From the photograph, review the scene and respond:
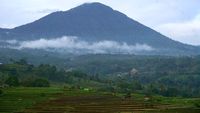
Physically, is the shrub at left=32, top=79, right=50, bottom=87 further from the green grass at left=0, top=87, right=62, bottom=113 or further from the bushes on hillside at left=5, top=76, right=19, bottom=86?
the green grass at left=0, top=87, right=62, bottom=113

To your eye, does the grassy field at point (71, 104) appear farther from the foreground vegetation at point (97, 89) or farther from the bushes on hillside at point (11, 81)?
the bushes on hillside at point (11, 81)

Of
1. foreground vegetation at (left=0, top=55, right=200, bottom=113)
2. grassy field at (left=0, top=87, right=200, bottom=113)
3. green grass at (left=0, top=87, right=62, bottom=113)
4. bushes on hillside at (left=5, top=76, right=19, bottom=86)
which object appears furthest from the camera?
bushes on hillside at (left=5, top=76, right=19, bottom=86)

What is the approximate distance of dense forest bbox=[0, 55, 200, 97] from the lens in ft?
276

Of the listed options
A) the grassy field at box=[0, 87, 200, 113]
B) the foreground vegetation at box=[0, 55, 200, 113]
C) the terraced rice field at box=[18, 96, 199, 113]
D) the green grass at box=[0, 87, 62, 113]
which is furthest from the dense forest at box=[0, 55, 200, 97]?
the terraced rice field at box=[18, 96, 199, 113]

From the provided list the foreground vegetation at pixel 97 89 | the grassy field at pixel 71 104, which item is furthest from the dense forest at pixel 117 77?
the grassy field at pixel 71 104

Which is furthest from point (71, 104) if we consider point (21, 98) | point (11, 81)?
point (11, 81)

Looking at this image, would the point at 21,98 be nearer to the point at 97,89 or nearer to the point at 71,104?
the point at 71,104

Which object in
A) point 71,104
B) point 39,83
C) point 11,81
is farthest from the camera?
point 39,83

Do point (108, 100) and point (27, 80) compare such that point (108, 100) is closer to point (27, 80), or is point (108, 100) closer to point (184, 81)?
point (27, 80)

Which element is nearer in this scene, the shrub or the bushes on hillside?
the bushes on hillside

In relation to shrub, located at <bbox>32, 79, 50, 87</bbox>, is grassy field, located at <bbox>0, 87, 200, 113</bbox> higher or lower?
lower

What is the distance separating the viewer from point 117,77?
126875mm

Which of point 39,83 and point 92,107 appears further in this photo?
point 39,83

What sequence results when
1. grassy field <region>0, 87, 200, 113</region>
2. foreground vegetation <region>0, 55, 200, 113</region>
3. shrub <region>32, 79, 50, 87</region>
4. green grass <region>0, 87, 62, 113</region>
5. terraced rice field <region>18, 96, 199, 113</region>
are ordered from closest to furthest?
terraced rice field <region>18, 96, 199, 113</region>, grassy field <region>0, 87, 200, 113</region>, green grass <region>0, 87, 62, 113</region>, foreground vegetation <region>0, 55, 200, 113</region>, shrub <region>32, 79, 50, 87</region>
